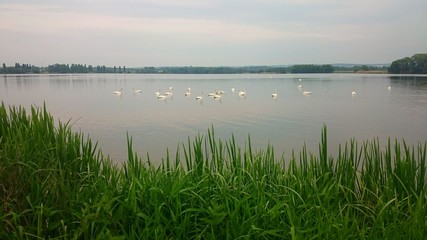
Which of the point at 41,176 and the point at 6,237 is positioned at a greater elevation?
the point at 41,176

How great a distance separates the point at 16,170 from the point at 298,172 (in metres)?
2.46

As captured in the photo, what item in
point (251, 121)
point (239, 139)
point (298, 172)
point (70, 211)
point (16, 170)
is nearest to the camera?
point (70, 211)

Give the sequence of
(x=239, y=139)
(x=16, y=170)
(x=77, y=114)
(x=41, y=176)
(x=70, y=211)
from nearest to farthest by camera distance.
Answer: (x=70, y=211) → (x=16, y=170) → (x=41, y=176) → (x=239, y=139) → (x=77, y=114)

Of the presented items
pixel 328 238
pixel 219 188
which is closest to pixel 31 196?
pixel 219 188

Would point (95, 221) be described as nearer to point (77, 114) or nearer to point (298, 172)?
point (298, 172)

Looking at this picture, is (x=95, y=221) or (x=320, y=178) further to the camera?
(x=320, y=178)

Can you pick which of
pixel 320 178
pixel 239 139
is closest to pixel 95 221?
pixel 320 178

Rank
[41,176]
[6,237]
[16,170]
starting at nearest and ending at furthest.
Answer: [6,237] < [16,170] < [41,176]

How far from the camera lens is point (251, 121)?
13344mm

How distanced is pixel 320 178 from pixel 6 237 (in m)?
2.78

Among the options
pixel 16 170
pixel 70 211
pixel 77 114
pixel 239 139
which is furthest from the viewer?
pixel 77 114

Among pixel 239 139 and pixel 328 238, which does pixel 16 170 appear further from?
pixel 239 139

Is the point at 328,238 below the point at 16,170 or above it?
below

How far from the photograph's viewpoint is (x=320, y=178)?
3691 mm
